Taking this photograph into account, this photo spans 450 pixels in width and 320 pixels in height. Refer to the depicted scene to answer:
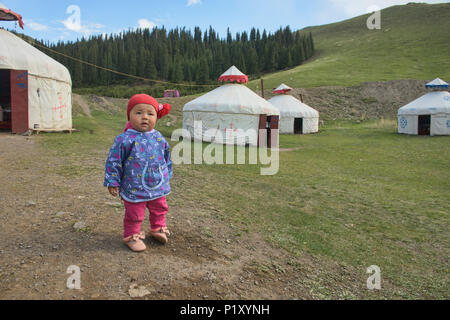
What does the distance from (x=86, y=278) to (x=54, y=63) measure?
11728mm

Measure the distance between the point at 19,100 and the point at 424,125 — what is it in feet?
69.2

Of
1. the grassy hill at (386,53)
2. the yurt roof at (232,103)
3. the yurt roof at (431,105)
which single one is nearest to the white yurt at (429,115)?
the yurt roof at (431,105)

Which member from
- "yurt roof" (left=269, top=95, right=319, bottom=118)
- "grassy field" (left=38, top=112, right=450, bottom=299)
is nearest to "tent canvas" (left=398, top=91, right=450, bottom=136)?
"yurt roof" (left=269, top=95, right=319, bottom=118)

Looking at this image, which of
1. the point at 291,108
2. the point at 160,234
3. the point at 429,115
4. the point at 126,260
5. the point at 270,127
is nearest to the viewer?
the point at 126,260

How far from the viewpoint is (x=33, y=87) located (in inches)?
417

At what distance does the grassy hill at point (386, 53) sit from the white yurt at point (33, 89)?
28.5 metres

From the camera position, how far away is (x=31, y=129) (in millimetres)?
10484

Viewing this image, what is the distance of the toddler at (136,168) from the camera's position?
8.26 ft

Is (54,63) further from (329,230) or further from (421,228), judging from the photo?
(421,228)

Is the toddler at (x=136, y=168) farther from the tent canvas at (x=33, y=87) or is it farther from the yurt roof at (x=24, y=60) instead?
the yurt roof at (x=24, y=60)

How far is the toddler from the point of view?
2.52 metres

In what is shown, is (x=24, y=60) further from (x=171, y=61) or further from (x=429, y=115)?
(x=171, y=61)

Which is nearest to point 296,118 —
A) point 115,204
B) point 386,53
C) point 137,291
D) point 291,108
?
point 291,108
